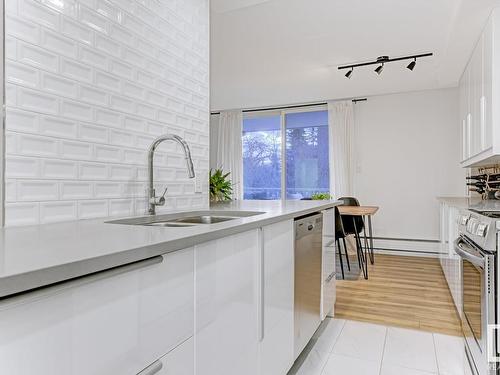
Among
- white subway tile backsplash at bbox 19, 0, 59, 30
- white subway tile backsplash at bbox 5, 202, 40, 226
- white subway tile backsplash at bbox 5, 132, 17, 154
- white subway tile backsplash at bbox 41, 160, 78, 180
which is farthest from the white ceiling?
white subway tile backsplash at bbox 5, 202, 40, 226

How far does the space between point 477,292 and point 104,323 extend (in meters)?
1.82

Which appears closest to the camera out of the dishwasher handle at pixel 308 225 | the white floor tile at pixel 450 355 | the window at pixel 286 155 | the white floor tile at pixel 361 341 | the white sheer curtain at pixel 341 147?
the dishwasher handle at pixel 308 225

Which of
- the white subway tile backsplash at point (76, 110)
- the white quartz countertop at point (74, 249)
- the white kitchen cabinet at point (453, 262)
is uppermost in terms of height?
the white subway tile backsplash at point (76, 110)

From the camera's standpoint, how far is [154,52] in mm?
1774

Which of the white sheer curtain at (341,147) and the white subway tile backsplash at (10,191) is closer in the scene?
the white subway tile backsplash at (10,191)

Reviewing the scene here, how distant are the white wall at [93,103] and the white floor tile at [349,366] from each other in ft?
4.03

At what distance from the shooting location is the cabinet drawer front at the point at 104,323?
537 mm

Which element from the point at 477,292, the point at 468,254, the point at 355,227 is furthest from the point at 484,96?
the point at 355,227

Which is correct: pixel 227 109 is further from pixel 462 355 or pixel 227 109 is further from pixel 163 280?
pixel 163 280

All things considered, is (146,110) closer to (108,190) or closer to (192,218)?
(108,190)

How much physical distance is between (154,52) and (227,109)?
4.76 m

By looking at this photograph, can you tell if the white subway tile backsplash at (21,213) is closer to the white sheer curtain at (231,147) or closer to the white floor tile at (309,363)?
the white floor tile at (309,363)

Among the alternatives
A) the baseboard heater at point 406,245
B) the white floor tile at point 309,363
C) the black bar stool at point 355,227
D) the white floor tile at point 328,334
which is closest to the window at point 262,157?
the baseboard heater at point 406,245

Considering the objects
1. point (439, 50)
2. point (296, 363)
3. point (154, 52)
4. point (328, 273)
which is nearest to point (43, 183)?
point (154, 52)
